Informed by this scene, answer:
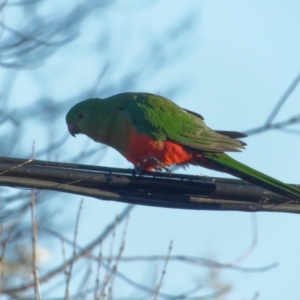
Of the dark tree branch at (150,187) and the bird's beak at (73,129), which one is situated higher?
the bird's beak at (73,129)

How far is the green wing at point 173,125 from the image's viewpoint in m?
6.60

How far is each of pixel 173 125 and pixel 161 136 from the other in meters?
0.19

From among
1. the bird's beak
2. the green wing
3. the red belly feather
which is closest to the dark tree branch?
the green wing


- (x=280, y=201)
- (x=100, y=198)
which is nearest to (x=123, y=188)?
(x=100, y=198)

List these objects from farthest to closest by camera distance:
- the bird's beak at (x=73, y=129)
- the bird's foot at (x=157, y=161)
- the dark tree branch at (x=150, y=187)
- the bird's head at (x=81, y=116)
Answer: the bird's beak at (x=73, y=129)
the bird's head at (x=81, y=116)
the bird's foot at (x=157, y=161)
the dark tree branch at (x=150, y=187)

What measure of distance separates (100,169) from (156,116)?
191 cm

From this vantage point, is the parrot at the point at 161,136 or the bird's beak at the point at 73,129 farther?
the bird's beak at the point at 73,129

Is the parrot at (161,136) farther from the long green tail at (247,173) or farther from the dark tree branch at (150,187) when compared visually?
the dark tree branch at (150,187)

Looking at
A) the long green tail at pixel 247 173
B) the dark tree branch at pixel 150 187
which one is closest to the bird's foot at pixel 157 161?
the long green tail at pixel 247 173

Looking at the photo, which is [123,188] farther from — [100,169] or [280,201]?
[280,201]

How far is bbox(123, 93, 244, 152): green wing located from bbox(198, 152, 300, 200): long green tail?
8 cm

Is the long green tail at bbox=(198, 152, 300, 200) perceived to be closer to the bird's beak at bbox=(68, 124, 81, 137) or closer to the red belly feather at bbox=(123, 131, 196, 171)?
the red belly feather at bbox=(123, 131, 196, 171)

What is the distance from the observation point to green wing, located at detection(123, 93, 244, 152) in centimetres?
660

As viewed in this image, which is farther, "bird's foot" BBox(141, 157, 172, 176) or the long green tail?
"bird's foot" BBox(141, 157, 172, 176)
